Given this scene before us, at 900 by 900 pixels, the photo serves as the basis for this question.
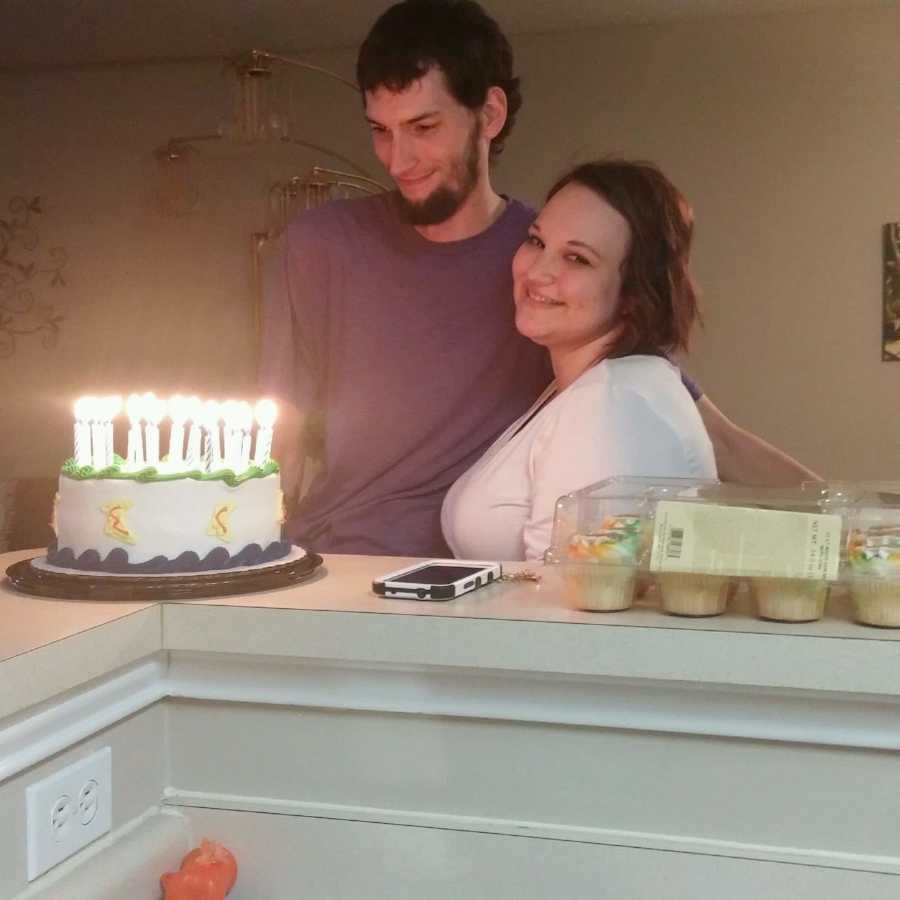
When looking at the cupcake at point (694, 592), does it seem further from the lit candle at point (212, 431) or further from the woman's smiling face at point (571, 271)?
the woman's smiling face at point (571, 271)

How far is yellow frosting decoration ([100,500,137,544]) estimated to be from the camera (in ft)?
3.75

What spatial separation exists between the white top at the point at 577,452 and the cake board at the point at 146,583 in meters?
0.42

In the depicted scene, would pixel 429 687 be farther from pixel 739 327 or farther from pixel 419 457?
pixel 739 327

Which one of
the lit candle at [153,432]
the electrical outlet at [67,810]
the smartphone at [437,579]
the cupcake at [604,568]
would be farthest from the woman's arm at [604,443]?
the electrical outlet at [67,810]

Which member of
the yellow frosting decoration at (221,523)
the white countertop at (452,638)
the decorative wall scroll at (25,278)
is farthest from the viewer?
the decorative wall scroll at (25,278)

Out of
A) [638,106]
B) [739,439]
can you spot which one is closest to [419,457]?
[739,439]

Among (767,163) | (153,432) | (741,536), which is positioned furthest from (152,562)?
(767,163)

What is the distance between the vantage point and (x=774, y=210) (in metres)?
1.68

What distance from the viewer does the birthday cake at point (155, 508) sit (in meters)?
1.14

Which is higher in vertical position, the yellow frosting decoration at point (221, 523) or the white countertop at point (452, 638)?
the yellow frosting decoration at point (221, 523)

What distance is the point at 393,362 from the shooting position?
69.0 inches

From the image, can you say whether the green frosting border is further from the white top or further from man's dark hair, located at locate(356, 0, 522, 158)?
man's dark hair, located at locate(356, 0, 522, 158)

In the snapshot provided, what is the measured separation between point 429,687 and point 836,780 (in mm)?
357

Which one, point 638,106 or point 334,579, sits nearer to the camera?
point 334,579
